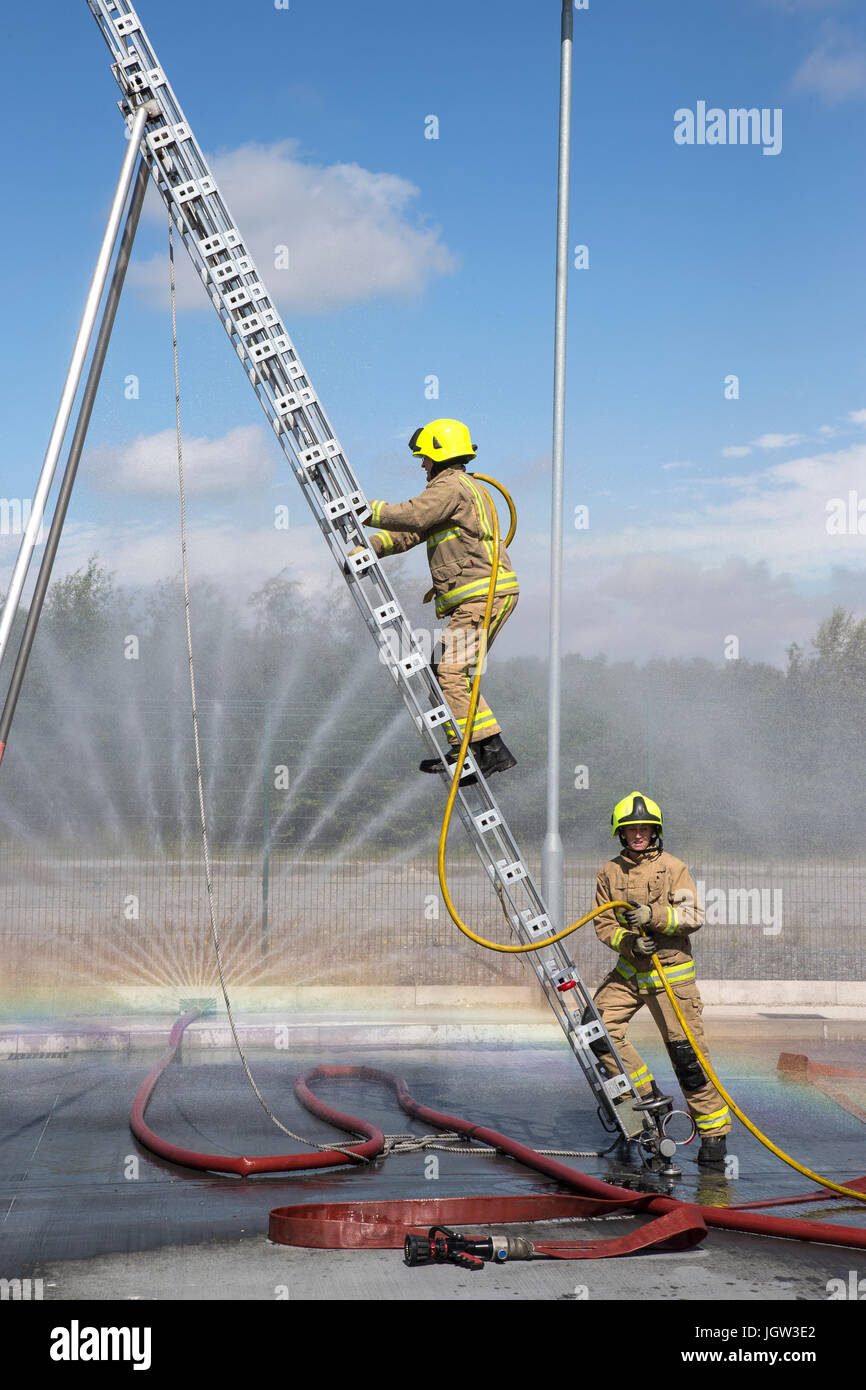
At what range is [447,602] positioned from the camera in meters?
6.32

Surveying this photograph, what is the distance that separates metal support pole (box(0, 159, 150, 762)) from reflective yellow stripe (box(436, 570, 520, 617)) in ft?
6.53

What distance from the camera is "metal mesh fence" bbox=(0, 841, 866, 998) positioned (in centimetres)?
1185

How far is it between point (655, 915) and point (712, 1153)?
50.4 inches

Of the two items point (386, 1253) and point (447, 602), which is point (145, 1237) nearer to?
point (386, 1253)

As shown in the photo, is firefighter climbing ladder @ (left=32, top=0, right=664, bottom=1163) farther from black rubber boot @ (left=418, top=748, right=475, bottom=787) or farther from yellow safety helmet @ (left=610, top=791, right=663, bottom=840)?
yellow safety helmet @ (left=610, top=791, right=663, bottom=840)

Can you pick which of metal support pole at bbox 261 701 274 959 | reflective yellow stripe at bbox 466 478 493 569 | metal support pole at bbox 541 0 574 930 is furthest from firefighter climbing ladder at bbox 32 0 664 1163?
metal support pole at bbox 261 701 274 959

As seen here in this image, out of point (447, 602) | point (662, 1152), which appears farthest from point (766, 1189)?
point (447, 602)

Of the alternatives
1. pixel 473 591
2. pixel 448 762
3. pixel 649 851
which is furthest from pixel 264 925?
pixel 473 591

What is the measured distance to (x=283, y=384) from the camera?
20.5 ft

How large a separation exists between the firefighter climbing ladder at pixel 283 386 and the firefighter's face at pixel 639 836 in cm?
64

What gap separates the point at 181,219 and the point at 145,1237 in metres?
4.95

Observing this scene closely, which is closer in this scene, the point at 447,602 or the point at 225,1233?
the point at 225,1233

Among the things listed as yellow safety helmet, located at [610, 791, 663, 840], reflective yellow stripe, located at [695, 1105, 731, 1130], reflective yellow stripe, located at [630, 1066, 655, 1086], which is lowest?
reflective yellow stripe, located at [695, 1105, 731, 1130]

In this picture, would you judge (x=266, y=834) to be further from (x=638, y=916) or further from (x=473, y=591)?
(x=638, y=916)
